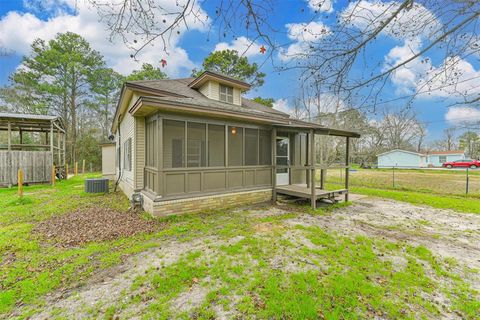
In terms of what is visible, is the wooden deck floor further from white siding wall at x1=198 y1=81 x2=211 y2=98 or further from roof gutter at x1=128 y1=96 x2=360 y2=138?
white siding wall at x1=198 y1=81 x2=211 y2=98

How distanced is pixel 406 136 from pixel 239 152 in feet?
141

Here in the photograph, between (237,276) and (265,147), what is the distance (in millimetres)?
5484

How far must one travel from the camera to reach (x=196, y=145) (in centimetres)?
630

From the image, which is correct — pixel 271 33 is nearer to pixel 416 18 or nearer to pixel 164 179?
pixel 416 18

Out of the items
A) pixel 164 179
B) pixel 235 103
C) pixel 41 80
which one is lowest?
pixel 164 179

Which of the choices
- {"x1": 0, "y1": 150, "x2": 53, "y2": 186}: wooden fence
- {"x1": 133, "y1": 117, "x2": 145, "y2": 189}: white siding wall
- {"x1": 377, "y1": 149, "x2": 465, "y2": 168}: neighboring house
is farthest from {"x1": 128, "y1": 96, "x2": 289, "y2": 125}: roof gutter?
{"x1": 377, "y1": 149, "x2": 465, "y2": 168}: neighboring house

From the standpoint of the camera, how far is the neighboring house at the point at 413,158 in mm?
35125

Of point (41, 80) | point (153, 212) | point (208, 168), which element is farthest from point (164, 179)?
point (41, 80)

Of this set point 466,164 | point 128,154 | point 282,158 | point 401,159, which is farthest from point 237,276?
point 401,159

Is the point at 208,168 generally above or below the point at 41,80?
below

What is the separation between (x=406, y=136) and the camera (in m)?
A: 37.8

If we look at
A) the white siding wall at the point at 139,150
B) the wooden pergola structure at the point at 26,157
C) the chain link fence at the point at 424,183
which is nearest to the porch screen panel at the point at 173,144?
the white siding wall at the point at 139,150

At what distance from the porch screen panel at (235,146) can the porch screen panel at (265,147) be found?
0.88 metres

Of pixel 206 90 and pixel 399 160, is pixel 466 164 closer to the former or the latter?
pixel 399 160
